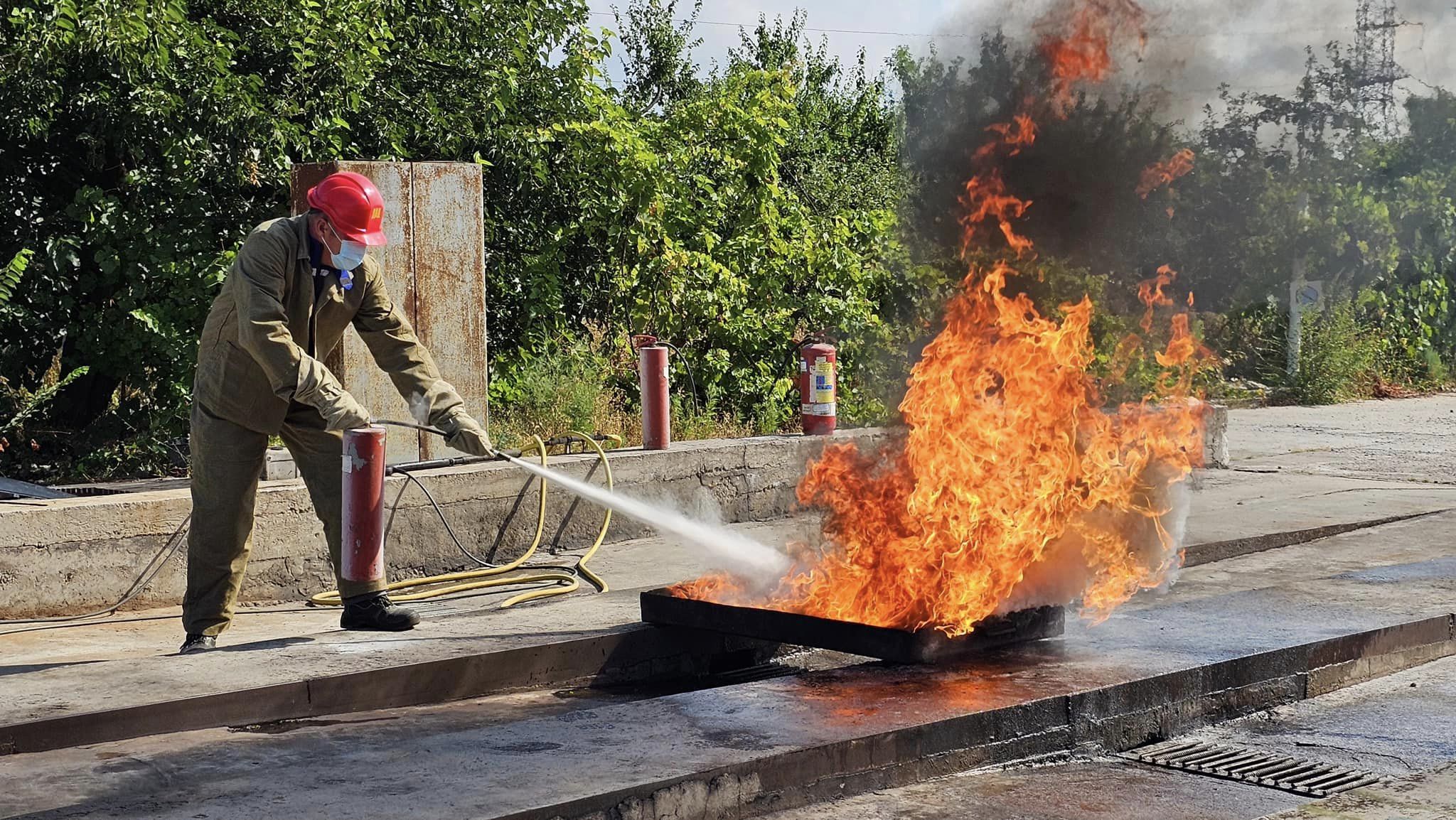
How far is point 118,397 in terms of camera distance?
1067cm

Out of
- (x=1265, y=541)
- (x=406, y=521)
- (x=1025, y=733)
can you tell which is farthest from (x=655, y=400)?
(x=1025, y=733)

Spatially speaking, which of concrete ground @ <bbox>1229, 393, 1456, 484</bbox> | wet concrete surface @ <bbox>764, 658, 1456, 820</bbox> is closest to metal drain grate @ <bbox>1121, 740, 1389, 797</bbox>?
wet concrete surface @ <bbox>764, 658, 1456, 820</bbox>

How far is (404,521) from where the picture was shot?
7.87 metres

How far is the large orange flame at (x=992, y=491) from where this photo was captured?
570cm

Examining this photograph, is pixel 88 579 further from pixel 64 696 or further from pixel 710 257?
pixel 710 257

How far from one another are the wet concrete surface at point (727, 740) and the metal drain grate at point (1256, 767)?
18 centimetres

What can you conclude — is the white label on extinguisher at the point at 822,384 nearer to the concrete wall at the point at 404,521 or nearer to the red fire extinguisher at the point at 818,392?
the red fire extinguisher at the point at 818,392

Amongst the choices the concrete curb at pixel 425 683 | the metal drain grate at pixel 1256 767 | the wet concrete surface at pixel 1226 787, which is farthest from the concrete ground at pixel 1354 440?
the concrete curb at pixel 425 683

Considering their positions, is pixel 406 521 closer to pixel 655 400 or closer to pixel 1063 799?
pixel 655 400

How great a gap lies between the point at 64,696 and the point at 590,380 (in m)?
6.87

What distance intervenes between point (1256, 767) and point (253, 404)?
165 inches

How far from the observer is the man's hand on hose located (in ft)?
19.3

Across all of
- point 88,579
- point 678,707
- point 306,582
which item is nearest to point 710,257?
point 306,582

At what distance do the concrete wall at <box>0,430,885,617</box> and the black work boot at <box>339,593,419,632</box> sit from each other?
1.32 m
